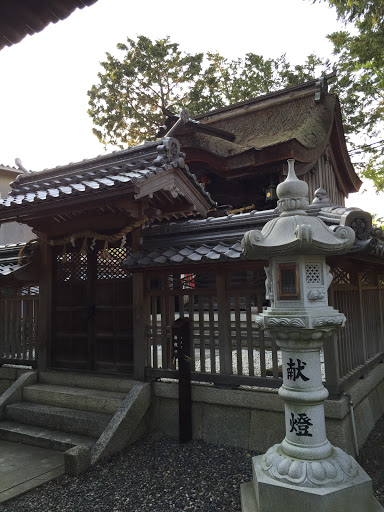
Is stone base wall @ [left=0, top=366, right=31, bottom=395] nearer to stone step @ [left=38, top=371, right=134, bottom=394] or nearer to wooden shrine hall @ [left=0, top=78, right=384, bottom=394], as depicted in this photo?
wooden shrine hall @ [left=0, top=78, right=384, bottom=394]

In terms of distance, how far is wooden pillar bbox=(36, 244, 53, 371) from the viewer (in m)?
7.67

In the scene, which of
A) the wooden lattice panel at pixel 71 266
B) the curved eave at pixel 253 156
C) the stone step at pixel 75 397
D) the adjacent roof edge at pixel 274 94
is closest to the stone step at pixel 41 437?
the stone step at pixel 75 397

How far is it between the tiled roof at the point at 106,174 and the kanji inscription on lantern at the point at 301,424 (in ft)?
12.7

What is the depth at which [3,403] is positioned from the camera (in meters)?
6.97

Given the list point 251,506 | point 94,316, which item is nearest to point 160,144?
point 94,316

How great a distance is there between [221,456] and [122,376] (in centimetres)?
236

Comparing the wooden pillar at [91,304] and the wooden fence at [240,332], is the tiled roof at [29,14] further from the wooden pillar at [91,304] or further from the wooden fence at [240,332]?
the wooden pillar at [91,304]

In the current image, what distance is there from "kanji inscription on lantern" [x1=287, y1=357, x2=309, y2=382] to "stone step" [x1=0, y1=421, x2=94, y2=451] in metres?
3.32

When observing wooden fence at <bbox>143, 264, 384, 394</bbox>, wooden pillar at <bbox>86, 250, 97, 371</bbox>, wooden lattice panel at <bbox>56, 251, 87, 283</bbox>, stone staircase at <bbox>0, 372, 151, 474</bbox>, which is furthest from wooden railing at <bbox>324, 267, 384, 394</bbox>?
wooden lattice panel at <bbox>56, 251, 87, 283</bbox>

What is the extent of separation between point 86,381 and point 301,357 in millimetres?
4573

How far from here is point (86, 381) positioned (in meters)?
7.05

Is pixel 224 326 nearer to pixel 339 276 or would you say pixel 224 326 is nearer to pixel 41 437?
pixel 339 276

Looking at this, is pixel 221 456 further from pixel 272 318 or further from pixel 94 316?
pixel 94 316

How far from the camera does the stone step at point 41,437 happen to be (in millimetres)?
5902
